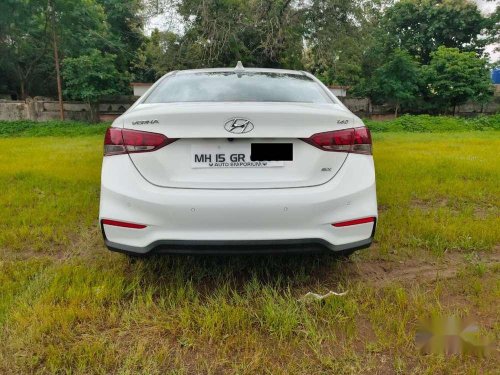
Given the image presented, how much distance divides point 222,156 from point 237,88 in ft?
2.55

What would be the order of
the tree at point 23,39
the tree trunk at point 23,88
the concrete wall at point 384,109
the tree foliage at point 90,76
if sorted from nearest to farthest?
the tree foliage at point 90,76, the tree at point 23,39, the concrete wall at point 384,109, the tree trunk at point 23,88

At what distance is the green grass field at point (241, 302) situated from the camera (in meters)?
1.80

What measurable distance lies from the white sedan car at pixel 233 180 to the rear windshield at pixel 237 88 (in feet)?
1.23

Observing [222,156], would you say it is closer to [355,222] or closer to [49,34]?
[355,222]

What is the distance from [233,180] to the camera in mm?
2098

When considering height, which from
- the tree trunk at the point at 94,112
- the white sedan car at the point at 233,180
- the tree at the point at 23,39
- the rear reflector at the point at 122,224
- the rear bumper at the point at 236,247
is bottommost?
the tree trunk at the point at 94,112

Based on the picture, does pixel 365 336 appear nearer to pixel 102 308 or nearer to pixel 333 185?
pixel 333 185

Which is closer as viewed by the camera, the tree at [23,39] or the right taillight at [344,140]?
the right taillight at [344,140]

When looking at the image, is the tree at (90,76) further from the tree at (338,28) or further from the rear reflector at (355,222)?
the rear reflector at (355,222)

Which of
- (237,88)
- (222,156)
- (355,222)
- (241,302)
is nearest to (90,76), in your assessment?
(237,88)

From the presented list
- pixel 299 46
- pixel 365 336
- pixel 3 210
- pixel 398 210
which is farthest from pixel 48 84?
pixel 365 336

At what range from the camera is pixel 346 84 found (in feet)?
60.0

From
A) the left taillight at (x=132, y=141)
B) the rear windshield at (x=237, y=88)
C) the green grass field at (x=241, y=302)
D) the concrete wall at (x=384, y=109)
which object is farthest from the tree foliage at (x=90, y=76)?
the left taillight at (x=132, y=141)

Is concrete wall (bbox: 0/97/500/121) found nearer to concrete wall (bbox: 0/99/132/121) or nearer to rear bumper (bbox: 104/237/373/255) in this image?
concrete wall (bbox: 0/99/132/121)
